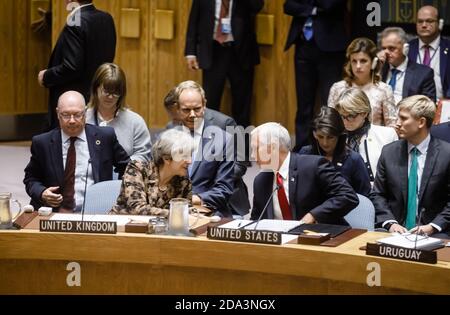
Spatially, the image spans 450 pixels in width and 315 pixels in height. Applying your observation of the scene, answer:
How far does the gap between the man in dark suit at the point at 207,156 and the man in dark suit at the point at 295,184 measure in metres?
0.50

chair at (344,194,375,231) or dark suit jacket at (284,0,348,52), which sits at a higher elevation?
dark suit jacket at (284,0,348,52)

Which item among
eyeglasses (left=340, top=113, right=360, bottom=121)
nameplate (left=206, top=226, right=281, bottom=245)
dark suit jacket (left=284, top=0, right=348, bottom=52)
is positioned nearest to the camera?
nameplate (left=206, top=226, right=281, bottom=245)

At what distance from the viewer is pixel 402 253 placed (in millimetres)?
3887

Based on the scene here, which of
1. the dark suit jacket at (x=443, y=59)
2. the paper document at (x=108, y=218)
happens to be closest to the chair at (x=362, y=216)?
the paper document at (x=108, y=218)

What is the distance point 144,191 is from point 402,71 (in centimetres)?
285

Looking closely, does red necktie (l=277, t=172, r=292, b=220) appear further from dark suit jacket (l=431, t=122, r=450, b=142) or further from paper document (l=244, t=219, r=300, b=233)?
dark suit jacket (l=431, t=122, r=450, b=142)

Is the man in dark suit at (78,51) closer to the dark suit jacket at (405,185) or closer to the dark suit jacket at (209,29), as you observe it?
the dark suit jacket at (209,29)

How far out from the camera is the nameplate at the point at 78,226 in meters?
4.25

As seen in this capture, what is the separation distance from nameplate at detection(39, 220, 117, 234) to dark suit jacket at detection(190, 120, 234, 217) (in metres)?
1.22

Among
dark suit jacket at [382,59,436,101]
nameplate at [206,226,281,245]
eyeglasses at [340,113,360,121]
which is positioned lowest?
nameplate at [206,226,281,245]

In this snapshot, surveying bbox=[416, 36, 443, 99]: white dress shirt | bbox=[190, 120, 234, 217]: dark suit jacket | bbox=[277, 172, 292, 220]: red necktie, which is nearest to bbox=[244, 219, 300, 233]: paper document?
bbox=[277, 172, 292, 220]: red necktie

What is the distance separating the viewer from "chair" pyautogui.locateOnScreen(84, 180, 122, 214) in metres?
5.02
